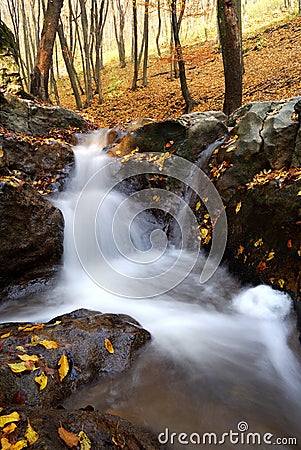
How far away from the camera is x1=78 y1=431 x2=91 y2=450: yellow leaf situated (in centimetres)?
Answer: 150

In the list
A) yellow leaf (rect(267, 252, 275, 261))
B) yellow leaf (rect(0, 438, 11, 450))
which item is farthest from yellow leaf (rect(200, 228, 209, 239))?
yellow leaf (rect(0, 438, 11, 450))

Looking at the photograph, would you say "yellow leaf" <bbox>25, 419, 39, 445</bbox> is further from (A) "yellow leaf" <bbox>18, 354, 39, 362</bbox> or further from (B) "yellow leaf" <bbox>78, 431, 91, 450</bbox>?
(A) "yellow leaf" <bbox>18, 354, 39, 362</bbox>

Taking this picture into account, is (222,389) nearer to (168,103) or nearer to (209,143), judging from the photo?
(209,143)

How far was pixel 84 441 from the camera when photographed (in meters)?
1.52

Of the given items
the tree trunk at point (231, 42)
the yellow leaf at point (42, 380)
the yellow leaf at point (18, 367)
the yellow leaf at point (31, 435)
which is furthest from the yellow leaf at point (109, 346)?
the tree trunk at point (231, 42)

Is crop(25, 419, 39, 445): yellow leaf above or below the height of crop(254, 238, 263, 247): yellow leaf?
above

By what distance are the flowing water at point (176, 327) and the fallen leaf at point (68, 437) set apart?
71 centimetres

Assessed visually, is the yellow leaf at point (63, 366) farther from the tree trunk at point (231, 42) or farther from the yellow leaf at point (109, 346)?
the tree trunk at point (231, 42)

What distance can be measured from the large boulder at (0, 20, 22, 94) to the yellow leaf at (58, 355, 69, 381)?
8.04 metres

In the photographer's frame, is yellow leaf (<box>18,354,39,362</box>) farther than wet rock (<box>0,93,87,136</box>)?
No

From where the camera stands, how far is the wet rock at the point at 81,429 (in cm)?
145

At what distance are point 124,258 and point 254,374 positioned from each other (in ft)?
10.1

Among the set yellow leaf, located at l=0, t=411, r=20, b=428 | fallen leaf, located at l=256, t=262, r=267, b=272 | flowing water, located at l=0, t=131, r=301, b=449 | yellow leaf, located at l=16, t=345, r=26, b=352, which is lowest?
flowing water, located at l=0, t=131, r=301, b=449

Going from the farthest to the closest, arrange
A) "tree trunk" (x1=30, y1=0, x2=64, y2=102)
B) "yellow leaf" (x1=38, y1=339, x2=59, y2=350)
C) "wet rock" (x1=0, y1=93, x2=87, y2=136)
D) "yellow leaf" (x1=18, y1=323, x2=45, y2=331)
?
"tree trunk" (x1=30, y1=0, x2=64, y2=102) → "wet rock" (x1=0, y1=93, x2=87, y2=136) → "yellow leaf" (x1=18, y1=323, x2=45, y2=331) → "yellow leaf" (x1=38, y1=339, x2=59, y2=350)
